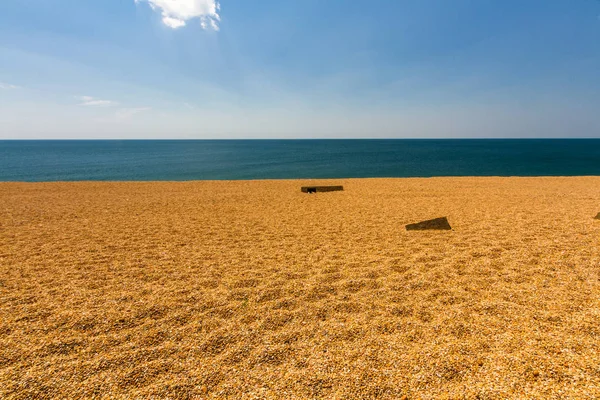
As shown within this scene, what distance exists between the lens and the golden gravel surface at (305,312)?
2969mm

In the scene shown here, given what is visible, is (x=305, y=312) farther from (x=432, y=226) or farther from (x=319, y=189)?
(x=319, y=189)

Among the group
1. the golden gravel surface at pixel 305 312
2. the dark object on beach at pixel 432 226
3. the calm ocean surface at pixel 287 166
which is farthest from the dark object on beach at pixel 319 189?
the calm ocean surface at pixel 287 166

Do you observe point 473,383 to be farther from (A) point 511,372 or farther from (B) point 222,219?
(B) point 222,219

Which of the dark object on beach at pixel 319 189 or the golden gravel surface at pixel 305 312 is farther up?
the dark object on beach at pixel 319 189

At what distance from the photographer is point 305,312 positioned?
4.23 m

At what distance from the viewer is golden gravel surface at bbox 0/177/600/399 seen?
297 cm

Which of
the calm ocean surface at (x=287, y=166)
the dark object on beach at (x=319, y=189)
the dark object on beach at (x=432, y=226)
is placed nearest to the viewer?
the dark object on beach at (x=432, y=226)

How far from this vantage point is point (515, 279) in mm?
4938

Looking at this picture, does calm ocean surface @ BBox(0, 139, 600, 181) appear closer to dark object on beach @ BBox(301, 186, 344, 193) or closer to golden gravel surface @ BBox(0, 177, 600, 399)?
dark object on beach @ BBox(301, 186, 344, 193)

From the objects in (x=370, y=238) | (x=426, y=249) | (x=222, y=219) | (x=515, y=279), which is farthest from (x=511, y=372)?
(x=222, y=219)

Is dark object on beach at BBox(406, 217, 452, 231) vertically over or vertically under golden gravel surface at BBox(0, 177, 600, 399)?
over

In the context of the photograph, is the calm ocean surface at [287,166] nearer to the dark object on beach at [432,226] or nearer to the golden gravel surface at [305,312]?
the dark object on beach at [432,226]

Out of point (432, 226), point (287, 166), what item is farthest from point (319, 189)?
point (287, 166)

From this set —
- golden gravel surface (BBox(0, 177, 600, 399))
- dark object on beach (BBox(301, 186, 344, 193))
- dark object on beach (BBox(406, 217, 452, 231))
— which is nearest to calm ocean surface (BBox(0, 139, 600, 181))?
dark object on beach (BBox(301, 186, 344, 193))
